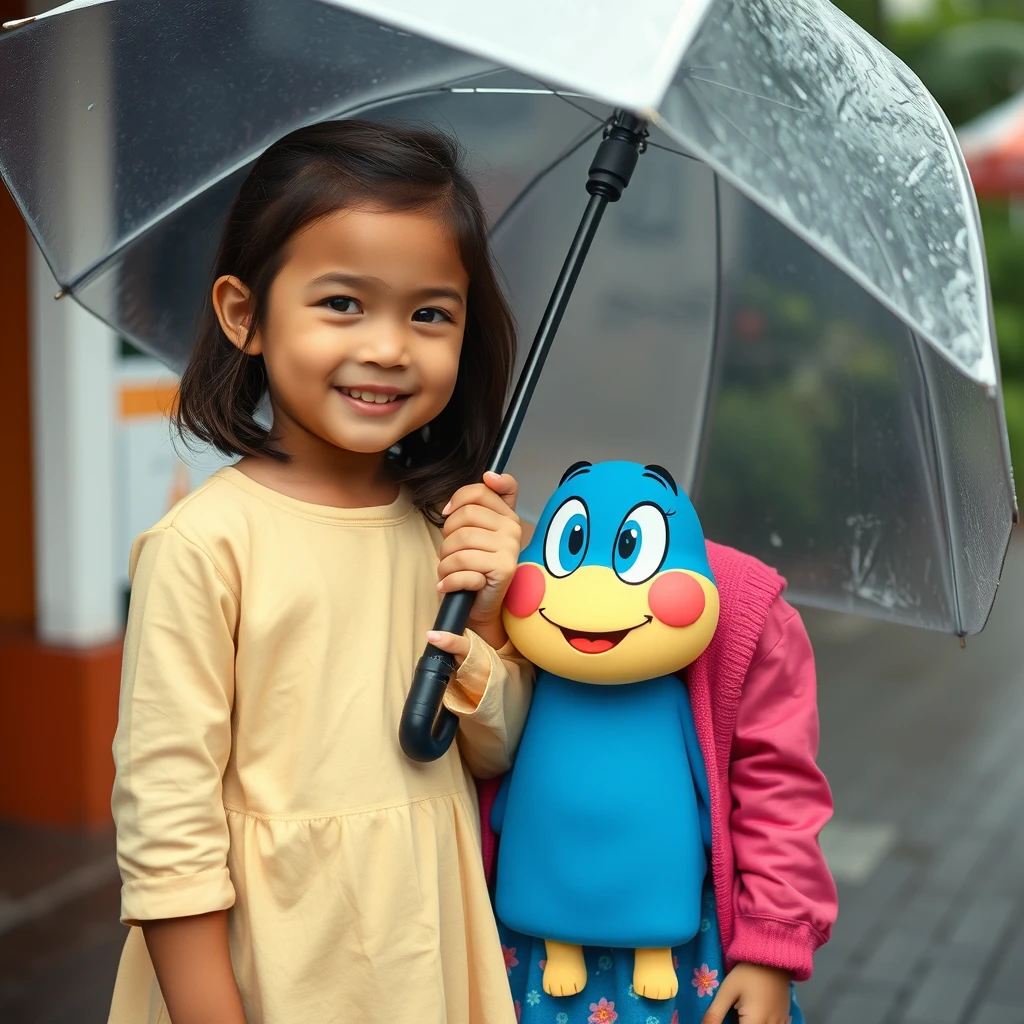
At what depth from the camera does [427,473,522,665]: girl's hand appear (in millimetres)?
1862

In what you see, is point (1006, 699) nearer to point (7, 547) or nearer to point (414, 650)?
point (7, 547)

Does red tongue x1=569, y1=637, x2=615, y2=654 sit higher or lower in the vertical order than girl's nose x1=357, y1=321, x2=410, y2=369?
lower

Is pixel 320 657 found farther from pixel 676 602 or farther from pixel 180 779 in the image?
pixel 676 602

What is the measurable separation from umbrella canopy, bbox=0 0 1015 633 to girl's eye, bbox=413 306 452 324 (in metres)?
0.33

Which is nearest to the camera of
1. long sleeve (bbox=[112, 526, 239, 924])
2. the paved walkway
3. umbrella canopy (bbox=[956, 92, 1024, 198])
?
long sleeve (bbox=[112, 526, 239, 924])

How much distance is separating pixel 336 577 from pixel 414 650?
149 millimetres

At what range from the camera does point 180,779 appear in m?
1.75

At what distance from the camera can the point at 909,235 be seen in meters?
1.68

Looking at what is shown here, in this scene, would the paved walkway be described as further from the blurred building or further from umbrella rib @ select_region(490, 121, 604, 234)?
umbrella rib @ select_region(490, 121, 604, 234)

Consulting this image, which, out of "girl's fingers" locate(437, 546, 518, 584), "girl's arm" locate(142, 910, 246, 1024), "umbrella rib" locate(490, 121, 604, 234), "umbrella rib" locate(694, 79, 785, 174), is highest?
"umbrella rib" locate(694, 79, 785, 174)

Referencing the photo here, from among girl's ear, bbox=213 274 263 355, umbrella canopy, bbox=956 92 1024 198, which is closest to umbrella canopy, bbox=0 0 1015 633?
girl's ear, bbox=213 274 263 355

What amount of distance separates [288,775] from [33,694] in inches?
126

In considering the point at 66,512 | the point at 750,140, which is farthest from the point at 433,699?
the point at 66,512

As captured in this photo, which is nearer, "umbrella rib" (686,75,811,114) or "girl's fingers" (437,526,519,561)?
"umbrella rib" (686,75,811,114)
